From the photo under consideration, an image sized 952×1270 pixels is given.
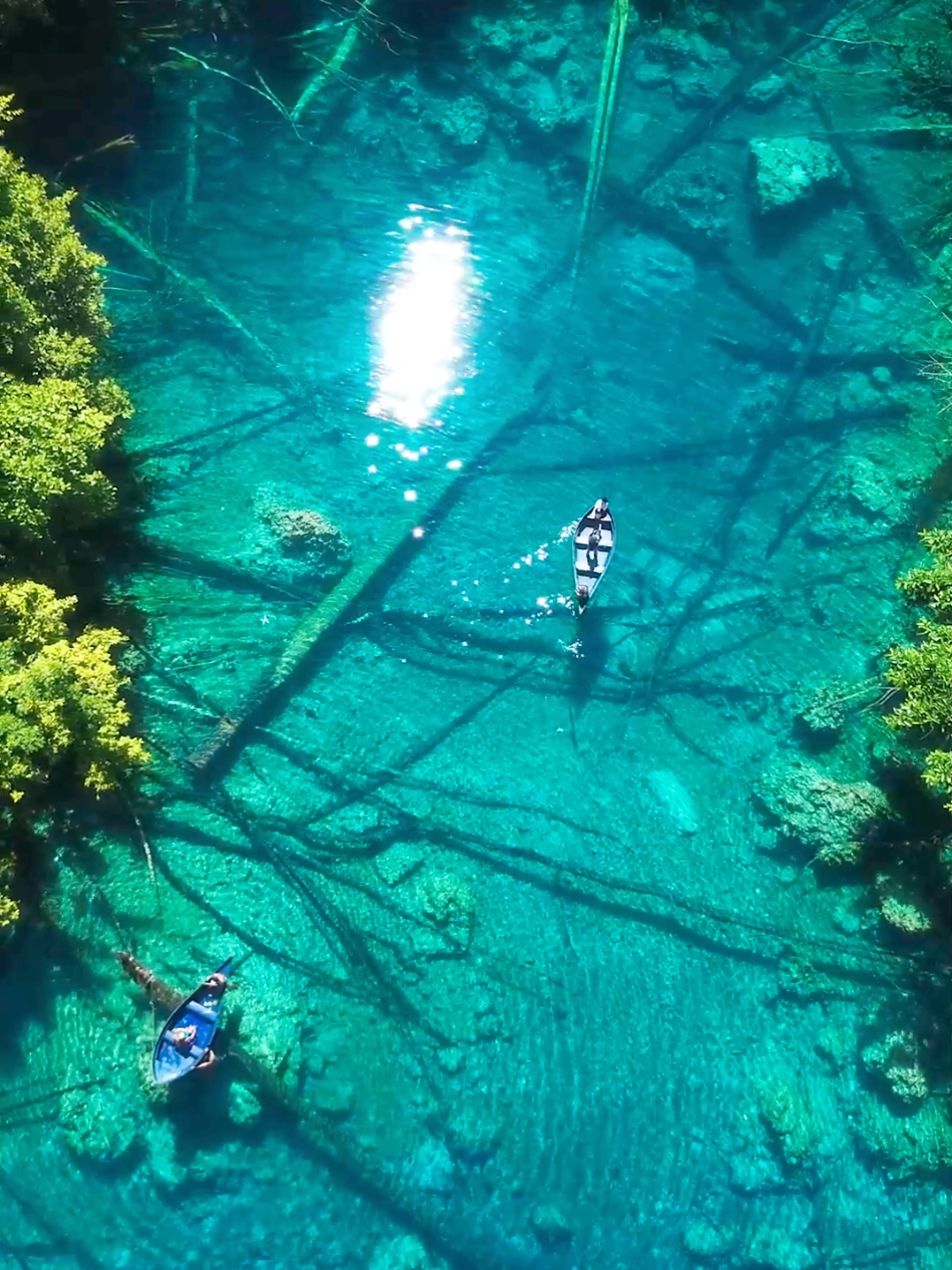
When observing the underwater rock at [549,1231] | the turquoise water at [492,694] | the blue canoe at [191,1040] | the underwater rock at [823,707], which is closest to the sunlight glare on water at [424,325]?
the turquoise water at [492,694]

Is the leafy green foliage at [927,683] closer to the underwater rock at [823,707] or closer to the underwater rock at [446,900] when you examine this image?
the underwater rock at [823,707]

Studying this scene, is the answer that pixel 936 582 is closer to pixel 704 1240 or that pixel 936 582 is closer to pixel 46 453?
pixel 704 1240

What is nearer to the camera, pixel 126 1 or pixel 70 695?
pixel 70 695

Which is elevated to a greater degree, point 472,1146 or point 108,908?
point 108,908

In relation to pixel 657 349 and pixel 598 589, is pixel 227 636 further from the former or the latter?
pixel 657 349

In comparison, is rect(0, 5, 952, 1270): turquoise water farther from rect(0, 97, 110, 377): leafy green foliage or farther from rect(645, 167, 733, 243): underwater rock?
rect(0, 97, 110, 377): leafy green foliage

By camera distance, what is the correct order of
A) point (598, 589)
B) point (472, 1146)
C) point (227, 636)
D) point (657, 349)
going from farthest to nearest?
point (657, 349), point (598, 589), point (227, 636), point (472, 1146)

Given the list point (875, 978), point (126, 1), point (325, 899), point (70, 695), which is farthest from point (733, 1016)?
point (126, 1)
